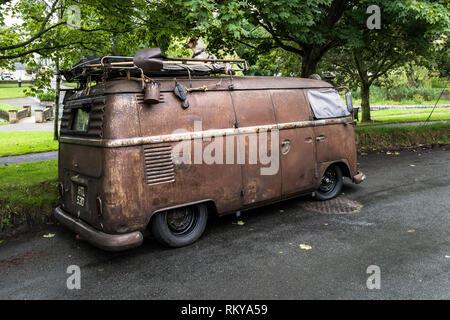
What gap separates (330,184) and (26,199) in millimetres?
5444

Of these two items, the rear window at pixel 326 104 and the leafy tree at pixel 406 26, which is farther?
the leafy tree at pixel 406 26

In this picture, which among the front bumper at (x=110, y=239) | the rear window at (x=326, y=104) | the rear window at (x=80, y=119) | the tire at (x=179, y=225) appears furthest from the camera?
the rear window at (x=326, y=104)

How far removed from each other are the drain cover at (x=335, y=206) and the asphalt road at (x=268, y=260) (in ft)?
0.55

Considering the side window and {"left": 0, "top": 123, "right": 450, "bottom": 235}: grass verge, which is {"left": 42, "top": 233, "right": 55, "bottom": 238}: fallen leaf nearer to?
{"left": 0, "top": 123, "right": 450, "bottom": 235}: grass verge

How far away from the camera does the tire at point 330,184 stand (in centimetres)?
701

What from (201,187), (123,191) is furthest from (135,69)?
(201,187)

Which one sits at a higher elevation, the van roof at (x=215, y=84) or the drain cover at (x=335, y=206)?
the van roof at (x=215, y=84)

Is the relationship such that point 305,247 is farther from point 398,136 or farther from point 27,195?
point 398,136

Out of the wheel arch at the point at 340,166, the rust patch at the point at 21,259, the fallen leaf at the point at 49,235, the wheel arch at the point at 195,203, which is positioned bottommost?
the rust patch at the point at 21,259

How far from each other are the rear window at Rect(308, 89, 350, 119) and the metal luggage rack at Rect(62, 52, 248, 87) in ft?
5.17

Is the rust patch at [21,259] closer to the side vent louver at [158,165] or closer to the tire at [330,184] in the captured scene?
the side vent louver at [158,165]

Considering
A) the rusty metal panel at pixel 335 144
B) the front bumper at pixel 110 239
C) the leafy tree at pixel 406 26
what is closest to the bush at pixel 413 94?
the leafy tree at pixel 406 26

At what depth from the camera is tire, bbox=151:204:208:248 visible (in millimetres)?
4812

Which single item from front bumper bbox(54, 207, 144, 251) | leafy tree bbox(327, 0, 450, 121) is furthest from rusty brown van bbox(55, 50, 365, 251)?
leafy tree bbox(327, 0, 450, 121)
